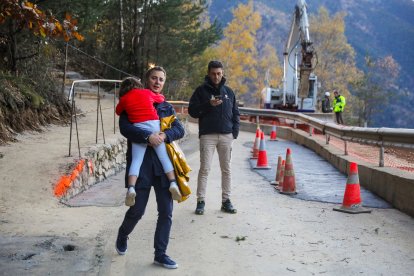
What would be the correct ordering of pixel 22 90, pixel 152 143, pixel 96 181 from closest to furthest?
pixel 152 143 → pixel 96 181 → pixel 22 90

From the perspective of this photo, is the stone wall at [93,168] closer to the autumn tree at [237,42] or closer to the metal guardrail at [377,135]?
the metal guardrail at [377,135]

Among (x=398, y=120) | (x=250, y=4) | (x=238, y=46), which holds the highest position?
(x=250, y=4)

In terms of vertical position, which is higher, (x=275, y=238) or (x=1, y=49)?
(x=1, y=49)

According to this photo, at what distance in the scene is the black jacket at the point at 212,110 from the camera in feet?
24.1

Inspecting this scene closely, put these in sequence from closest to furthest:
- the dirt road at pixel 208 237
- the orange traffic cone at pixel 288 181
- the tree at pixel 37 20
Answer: the dirt road at pixel 208 237 → the tree at pixel 37 20 → the orange traffic cone at pixel 288 181

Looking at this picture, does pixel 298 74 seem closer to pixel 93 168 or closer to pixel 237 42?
pixel 93 168

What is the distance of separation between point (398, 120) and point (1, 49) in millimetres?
129913

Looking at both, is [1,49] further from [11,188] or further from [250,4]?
[250,4]

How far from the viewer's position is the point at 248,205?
8055 mm

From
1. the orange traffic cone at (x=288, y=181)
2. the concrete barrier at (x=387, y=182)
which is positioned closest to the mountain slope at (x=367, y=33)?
the concrete barrier at (x=387, y=182)

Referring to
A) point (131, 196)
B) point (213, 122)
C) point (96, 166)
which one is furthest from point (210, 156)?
point (96, 166)

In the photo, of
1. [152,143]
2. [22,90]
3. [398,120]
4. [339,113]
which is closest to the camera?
[152,143]

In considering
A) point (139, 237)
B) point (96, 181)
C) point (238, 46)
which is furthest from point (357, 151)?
point (238, 46)

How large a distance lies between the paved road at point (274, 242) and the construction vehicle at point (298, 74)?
2265 centimetres
